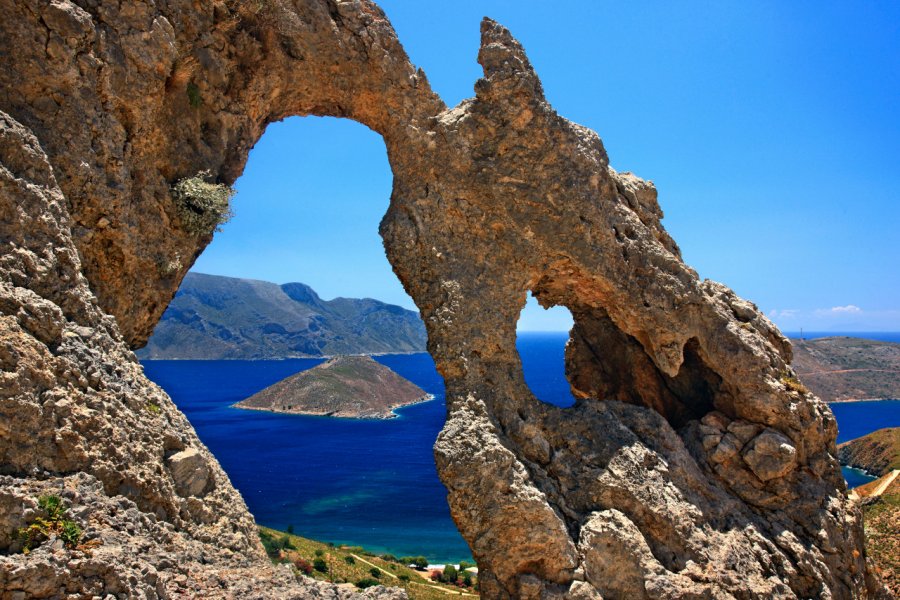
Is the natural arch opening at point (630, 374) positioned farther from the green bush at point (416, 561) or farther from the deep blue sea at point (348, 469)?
the deep blue sea at point (348, 469)

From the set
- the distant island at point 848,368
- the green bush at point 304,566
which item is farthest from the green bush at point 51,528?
the distant island at point 848,368

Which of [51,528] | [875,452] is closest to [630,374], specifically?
[51,528]

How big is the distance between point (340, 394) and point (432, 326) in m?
127

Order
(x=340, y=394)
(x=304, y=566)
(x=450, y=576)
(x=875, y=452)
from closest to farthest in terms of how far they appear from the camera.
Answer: (x=304, y=566), (x=450, y=576), (x=875, y=452), (x=340, y=394)

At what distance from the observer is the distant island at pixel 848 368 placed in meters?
151

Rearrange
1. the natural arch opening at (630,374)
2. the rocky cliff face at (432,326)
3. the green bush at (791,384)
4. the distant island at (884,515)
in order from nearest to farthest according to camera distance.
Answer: the rocky cliff face at (432,326), the green bush at (791,384), the natural arch opening at (630,374), the distant island at (884,515)

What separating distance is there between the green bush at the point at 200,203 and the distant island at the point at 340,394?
12076 cm

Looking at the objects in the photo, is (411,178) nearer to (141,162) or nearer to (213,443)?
(141,162)

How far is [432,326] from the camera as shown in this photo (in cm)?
1381

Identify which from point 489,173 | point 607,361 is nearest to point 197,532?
point 489,173

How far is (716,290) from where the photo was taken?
16.4m

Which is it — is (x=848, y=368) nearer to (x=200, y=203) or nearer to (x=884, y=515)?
(x=884, y=515)

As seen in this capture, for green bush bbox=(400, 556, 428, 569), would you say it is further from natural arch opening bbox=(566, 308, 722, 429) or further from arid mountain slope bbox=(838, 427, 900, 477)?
arid mountain slope bbox=(838, 427, 900, 477)

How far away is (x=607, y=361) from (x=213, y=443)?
3872 inches
